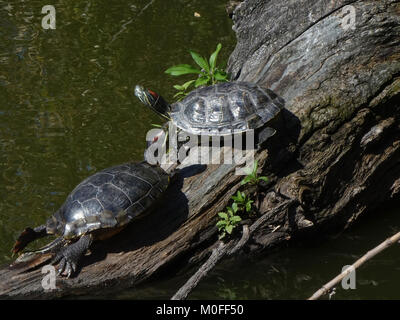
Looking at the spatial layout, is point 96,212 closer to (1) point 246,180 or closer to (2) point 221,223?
(2) point 221,223

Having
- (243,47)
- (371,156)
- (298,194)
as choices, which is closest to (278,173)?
(298,194)

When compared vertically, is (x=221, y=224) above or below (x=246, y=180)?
A: below

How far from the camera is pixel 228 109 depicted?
4887mm

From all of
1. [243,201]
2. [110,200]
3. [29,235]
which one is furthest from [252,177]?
[29,235]

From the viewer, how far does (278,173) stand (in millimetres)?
4727

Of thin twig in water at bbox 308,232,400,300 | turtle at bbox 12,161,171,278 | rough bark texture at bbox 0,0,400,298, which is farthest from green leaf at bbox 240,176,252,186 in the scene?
thin twig in water at bbox 308,232,400,300

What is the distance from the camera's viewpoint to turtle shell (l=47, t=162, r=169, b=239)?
422 centimetres

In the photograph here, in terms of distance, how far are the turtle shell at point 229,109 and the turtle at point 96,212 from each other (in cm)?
69

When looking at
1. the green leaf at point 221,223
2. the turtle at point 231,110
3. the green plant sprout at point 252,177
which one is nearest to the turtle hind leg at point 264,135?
the turtle at point 231,110

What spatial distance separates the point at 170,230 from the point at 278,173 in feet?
3.38

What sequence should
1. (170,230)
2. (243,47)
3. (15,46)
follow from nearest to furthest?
(170,230)
(243,47)
(15,46)

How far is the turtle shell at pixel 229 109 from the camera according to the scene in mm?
4805

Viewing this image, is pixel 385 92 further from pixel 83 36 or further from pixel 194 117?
pixel 83 36

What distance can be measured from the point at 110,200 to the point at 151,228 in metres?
0.44
